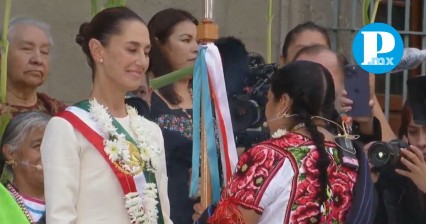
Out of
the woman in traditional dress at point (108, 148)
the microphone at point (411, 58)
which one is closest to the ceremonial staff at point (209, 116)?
the woman in traditional dress at point (108, 148)

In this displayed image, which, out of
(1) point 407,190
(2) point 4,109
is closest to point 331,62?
(1) point 407,190

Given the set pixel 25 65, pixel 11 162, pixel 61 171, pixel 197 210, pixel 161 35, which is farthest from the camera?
pixel 161 35

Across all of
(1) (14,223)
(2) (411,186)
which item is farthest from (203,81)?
(1) (14,223)

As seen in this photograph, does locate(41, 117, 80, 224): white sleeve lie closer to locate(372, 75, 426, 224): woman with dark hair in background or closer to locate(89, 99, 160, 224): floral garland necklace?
locate(89, 99, 160, 224): floral garland necklace

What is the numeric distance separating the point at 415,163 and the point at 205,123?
0.88m

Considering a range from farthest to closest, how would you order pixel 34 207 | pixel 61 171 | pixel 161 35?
pixel 161 35 < pixel 34 207 < pixel 61 171

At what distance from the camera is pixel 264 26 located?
673 cm

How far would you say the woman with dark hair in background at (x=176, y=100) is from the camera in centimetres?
450

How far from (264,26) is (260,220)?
3.23m

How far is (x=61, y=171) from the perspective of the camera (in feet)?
11.5

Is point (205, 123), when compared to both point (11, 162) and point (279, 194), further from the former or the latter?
point (11, 162)

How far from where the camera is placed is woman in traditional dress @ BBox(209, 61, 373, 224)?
359 cm

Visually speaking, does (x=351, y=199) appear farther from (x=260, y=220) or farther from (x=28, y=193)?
(x=28, y=193)

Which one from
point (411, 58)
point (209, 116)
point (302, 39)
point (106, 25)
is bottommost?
point (209, 116)
